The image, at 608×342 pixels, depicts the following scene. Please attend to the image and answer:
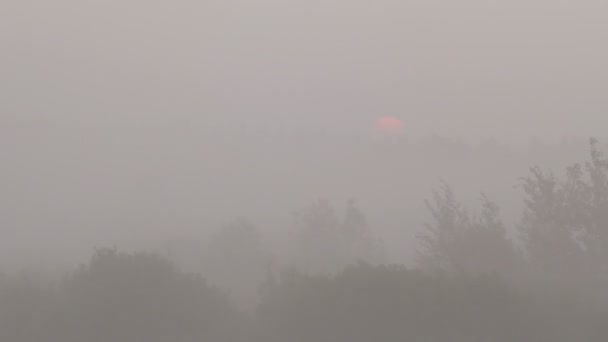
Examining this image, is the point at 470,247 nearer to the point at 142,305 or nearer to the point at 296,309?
the point at 296,309

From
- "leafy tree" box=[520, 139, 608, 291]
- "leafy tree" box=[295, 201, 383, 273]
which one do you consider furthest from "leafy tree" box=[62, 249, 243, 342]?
"leafy tree" box=[295, 201, 383, 273]

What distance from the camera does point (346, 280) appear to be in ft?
59.7

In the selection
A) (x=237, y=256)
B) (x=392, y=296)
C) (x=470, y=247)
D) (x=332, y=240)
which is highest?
(x=332, y=240)

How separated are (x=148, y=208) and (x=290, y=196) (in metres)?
44.8

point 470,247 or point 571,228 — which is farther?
point 470,247

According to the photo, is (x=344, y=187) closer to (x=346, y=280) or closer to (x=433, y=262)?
(x=433, y=262)

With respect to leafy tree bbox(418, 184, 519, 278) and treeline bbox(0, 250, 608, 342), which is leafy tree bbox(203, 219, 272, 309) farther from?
→ treeline bbox(0, 250, 608, 342)

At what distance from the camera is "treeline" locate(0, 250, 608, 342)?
16292mm

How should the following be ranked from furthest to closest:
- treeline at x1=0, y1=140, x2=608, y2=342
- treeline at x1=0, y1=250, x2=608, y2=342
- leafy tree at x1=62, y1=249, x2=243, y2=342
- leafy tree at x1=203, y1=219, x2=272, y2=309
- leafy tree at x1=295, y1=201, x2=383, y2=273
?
leafy tree at x1=203, y1=219, x2=272, y2=309, leafy tree at x1=295, y1=201, x2=383, y2=273, leafy tree at x1=62, y1=249, x2=243, y2=342, treeline at x1=0, y1=140, x2=608, y2=342, treeline at x1=0, y1=250, x2=608, y2=342

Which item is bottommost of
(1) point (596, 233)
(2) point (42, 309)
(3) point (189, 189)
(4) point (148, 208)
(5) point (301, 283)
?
(2) point (42, 309)

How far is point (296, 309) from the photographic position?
17.9 metres

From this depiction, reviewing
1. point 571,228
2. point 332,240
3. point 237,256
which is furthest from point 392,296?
point 237,256

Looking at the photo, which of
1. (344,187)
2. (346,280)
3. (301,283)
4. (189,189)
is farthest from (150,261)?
(189,189)

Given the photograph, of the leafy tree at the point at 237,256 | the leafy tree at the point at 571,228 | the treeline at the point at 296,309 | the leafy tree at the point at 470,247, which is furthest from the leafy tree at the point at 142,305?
the leafy tree at the point at 237,256
